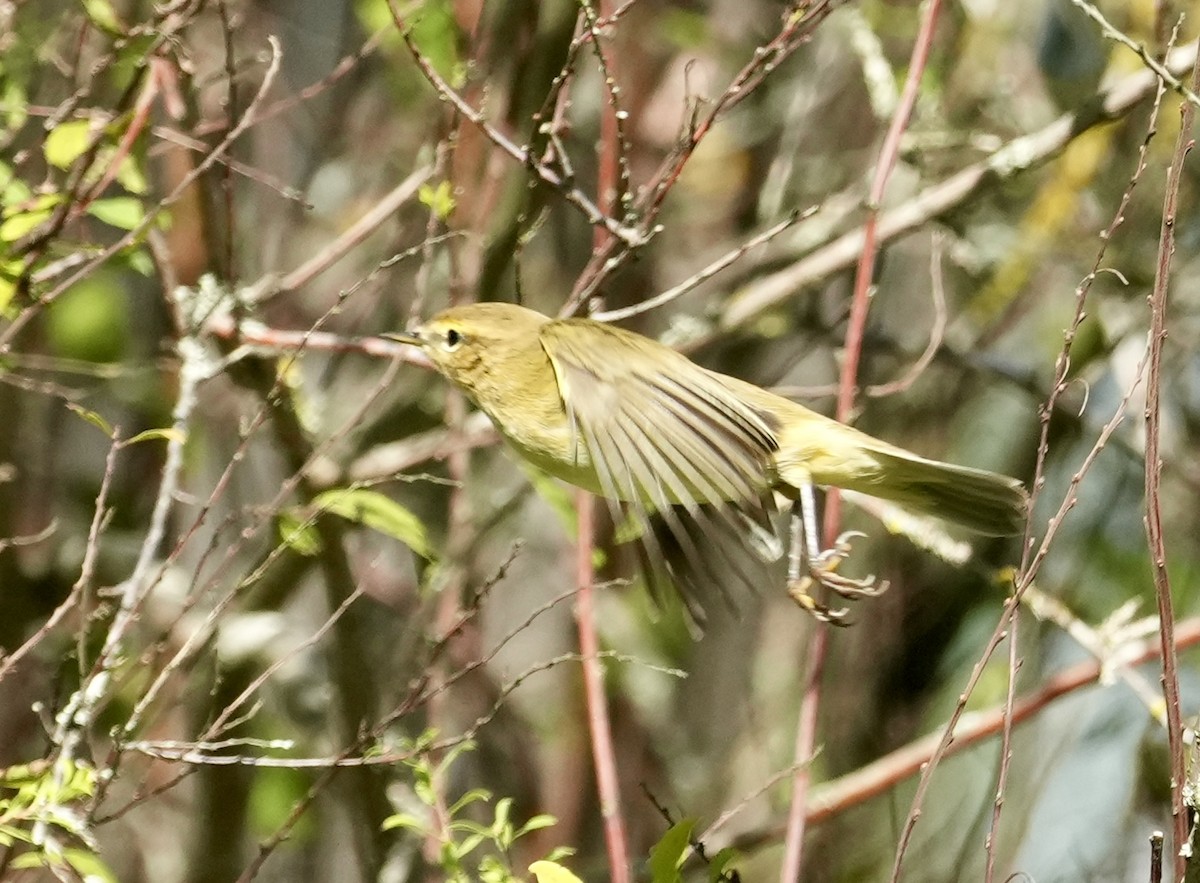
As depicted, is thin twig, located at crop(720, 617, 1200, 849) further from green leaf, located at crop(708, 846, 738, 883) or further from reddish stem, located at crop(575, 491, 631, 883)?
green leaf, located at crop(708, 846, 738, 883)

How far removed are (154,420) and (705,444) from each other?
1884 millimetres

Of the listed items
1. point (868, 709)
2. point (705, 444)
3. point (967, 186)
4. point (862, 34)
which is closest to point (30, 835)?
point (705, 444)

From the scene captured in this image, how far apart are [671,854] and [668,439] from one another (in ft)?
1.89

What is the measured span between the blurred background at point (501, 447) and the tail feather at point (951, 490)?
58mm

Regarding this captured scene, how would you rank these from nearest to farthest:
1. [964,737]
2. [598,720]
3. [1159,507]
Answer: [1159,507] → [598,720] → [964,737]

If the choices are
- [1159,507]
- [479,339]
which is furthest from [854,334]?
[1159,507]

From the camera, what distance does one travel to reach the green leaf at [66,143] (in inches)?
64.0

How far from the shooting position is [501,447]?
2.61 metres

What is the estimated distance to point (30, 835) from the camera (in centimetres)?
135

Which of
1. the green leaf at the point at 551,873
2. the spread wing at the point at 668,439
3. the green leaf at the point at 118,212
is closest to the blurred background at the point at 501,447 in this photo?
the green leaf at the point at 118,212

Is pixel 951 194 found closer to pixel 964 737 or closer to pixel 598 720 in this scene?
pixel 964 737

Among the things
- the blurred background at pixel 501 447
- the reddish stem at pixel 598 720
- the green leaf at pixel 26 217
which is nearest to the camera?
the green leaf at pixel 26 217

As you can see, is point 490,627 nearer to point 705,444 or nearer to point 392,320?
point 392,320

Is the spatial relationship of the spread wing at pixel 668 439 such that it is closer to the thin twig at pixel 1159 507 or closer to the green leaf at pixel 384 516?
the green leaf at pixel 384 516
